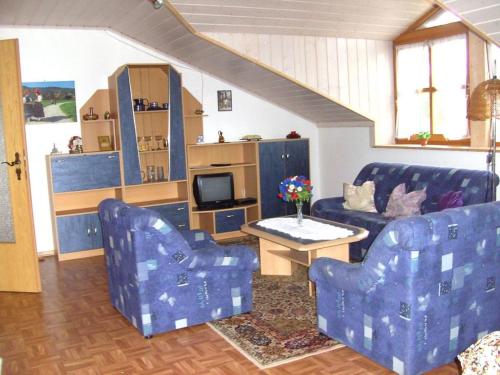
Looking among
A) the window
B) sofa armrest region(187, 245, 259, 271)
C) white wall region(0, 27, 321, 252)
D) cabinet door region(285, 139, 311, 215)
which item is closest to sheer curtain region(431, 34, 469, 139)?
the window

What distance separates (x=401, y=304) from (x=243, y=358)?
1109mm

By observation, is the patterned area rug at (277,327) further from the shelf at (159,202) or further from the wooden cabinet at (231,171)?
the shelf at (159,202)

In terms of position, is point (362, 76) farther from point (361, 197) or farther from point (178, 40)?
point (178, 40)

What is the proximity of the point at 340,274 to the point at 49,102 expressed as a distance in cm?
441

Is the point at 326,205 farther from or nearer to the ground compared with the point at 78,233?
farther from the ground

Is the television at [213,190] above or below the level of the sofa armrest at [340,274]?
above

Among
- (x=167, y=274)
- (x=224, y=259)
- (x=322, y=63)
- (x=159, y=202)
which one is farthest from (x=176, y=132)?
(x=167, y=274)

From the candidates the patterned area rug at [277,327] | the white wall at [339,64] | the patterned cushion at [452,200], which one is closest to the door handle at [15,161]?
the white wall at [339,64]

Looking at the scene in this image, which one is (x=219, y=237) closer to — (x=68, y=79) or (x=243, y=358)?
(x=68, y=79)

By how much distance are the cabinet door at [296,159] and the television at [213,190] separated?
2.78 feet

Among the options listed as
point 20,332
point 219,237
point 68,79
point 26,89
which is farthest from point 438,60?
point 20,332

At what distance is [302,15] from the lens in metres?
5.23

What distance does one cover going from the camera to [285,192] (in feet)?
15.9

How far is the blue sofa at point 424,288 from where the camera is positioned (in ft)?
9.78
